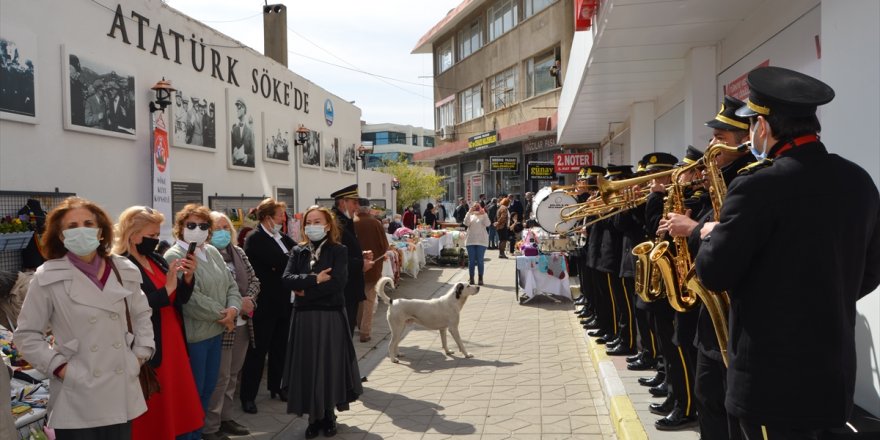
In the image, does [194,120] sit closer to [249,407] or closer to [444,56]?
[249,407]

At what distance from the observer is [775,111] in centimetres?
263

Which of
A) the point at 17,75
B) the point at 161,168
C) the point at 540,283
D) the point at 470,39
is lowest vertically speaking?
the point at 540,283

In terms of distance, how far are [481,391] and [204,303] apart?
3.00 m

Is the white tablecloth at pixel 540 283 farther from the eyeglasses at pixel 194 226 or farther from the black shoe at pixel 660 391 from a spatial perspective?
the eyeglasses at pixel 194 226

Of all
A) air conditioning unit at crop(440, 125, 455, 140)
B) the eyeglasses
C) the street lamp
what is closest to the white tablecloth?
the street lamp

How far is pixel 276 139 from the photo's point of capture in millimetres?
15898

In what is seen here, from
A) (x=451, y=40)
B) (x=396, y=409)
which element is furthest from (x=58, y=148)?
(x=451, y=40)

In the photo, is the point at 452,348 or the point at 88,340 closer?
the point at 88,340

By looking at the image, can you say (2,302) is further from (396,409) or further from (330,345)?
(396,409)

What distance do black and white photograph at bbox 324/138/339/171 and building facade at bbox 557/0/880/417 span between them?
26.2 ft

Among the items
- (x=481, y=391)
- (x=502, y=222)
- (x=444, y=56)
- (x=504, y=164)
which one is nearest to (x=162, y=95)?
(x=481, y=391)

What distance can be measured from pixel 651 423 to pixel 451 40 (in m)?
36.1

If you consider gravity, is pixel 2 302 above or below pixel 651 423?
above

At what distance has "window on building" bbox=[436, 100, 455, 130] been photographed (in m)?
39.1
